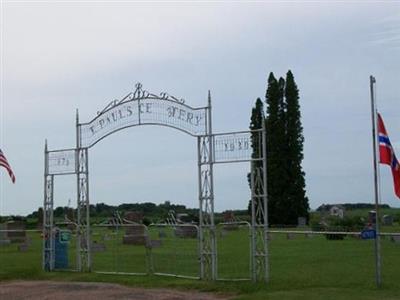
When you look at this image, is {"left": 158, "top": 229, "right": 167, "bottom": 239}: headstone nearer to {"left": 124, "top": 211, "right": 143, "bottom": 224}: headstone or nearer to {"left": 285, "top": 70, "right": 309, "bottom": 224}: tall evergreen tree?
{"left": 124, "top": 211, "right": 143, "bottom": 224}: headstone

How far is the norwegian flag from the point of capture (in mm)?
15898

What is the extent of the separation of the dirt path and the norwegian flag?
4.56m

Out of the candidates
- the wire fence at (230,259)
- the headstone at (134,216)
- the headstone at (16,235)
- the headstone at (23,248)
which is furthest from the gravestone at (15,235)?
the headstone at (134,216)

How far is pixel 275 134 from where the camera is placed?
63.8 metres

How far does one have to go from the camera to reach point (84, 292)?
1717 centimetres

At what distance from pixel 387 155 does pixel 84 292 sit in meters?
7.59

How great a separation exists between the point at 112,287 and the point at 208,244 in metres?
2.59

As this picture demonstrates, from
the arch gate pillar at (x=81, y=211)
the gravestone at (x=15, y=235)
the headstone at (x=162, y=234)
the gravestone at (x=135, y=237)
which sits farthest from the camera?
the gravestone at (x=15, y=235)

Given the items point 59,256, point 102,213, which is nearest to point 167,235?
point 102,213

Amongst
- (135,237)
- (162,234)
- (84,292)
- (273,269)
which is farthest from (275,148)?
(84,292)

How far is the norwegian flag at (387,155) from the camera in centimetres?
1590

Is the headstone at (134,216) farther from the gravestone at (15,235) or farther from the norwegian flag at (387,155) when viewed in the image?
the norwegian flag at (387,155)

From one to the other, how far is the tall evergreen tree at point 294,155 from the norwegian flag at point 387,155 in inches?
1799

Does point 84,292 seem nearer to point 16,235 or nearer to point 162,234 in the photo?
point 162,234
